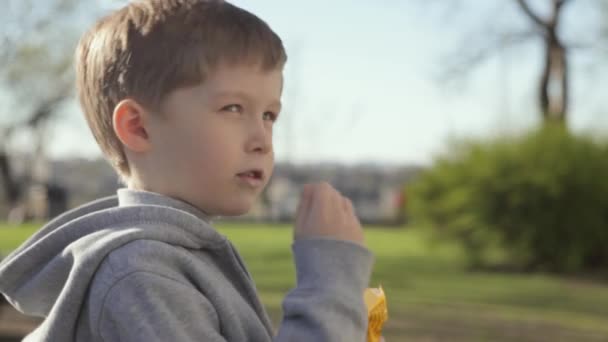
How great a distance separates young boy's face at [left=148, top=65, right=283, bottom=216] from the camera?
1.29 metres

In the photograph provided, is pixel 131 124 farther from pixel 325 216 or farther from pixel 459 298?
pixel 459 298

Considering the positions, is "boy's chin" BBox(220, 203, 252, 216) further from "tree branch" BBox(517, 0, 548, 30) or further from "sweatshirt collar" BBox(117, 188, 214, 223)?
"tree branch" BBox(517, 0, 548, 30)

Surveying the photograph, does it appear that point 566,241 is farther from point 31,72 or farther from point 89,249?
point 89,249

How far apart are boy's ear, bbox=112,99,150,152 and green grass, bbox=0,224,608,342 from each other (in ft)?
19.0

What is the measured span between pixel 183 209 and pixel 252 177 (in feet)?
0.36

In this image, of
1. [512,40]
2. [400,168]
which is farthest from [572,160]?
[400,168]

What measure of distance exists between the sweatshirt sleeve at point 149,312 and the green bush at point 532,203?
496 inches

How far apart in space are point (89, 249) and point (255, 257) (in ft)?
42.7

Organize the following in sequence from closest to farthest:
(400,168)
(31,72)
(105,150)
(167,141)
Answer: (167,141) < (105,150) < (31,72) < (400,168)

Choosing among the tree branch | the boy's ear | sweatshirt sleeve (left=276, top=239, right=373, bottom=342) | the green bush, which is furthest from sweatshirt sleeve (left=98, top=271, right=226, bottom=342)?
the tree branch

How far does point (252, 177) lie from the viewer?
1.34m

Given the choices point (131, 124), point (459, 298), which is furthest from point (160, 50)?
point (459, 298)

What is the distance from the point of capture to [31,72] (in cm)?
1083

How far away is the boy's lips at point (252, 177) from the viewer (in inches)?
52.2
